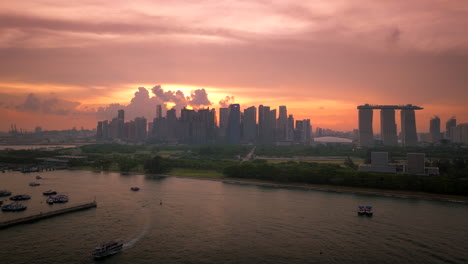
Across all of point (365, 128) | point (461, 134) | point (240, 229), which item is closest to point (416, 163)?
point (240, 229)

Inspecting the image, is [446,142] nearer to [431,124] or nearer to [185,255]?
[431,124]

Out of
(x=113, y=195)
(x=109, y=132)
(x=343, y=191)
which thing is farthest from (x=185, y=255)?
(x=109, y=132)

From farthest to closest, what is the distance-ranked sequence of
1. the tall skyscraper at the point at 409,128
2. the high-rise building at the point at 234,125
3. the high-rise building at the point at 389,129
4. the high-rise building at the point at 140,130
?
the high-rise building at the point at 140,130 → the high-rise building at the point at 234,125 → the high-rise building at the point at 389,129 → the tall skyscraper at the point at 409,128

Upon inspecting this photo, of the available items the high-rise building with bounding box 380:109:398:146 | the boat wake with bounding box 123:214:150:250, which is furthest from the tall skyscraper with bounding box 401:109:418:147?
the boat wake with bounding box 123:214:150:250

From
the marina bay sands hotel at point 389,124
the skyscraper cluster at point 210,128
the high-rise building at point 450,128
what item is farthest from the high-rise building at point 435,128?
the skyscraper cluster at point 210,128

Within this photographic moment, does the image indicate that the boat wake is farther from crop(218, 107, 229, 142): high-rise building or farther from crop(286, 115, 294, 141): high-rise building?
crop(286, 115, 294, 141): high-rise building

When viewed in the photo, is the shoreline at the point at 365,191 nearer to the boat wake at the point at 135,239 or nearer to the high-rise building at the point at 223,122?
the boat wake at the point at 135,239
